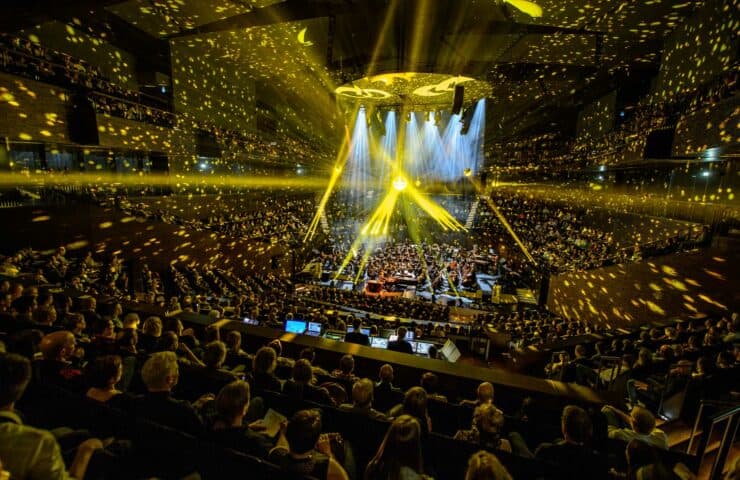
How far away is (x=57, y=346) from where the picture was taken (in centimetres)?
Result: 259

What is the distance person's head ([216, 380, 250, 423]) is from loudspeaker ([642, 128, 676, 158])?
12098mm

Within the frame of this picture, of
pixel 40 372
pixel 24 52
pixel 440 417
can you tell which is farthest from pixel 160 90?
pixel 440 417

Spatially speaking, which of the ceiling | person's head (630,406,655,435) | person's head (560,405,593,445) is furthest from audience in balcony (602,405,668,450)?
the ceiling

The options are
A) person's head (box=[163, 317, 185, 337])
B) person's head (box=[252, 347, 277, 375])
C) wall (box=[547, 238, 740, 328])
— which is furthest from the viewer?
wall (box=[547, 238, 740, 328])

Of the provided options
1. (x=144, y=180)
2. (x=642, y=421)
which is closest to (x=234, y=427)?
(x=642, y=421)

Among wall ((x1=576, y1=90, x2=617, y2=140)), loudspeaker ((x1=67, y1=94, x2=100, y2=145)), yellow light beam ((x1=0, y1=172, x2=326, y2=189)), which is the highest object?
wall ((x1=576, y1=90, x2=617, y2=140))

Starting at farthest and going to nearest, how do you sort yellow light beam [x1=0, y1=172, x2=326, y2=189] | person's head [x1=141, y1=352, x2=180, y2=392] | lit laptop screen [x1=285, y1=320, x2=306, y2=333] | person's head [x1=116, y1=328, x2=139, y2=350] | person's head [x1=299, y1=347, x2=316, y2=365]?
yellow light beam [x1=0, y1=172, x2=326, y2=189] → lit laptop screen [x1=285, y1=320, x2=306, y2=333] → person's head [x1=299, y1=347, x2=316, y2=365] → person's head [x1=116, y1=328, x2=139, y2=350] → person's head [x1=141, y1=352, x2=180, y2=392]

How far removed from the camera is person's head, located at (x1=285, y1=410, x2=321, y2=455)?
173 cm

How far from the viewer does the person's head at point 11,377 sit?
1764 mm

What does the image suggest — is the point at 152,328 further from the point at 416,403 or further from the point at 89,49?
the point at 89,49

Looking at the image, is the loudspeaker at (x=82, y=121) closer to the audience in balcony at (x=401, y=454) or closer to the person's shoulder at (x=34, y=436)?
the person's shoulder at (x=34, y=436)

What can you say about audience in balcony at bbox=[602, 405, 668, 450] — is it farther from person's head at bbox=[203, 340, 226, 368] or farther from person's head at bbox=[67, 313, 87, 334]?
person's head at bbox=[67, 313, 87, 334]

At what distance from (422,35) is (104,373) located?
7730 mm

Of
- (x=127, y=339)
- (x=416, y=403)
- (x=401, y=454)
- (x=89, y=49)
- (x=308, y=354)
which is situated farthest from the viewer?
(x=89, y=49)
